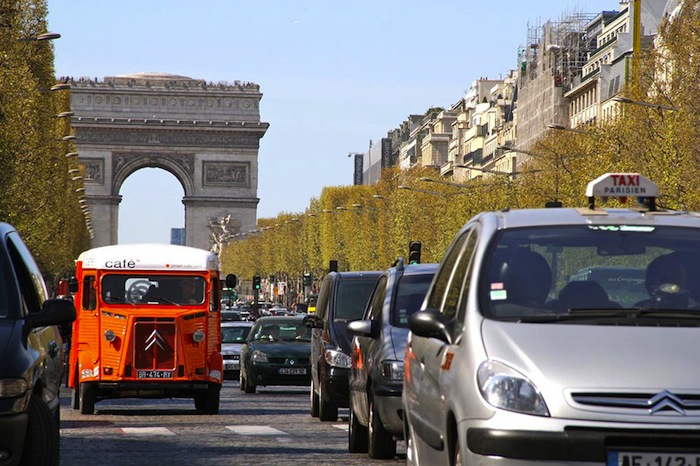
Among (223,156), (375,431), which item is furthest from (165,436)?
(223,156)

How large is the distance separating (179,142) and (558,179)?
74211mm

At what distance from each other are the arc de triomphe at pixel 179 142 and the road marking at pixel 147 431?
11090 cm

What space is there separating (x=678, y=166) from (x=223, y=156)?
87.1 m

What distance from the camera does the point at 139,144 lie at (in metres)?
131

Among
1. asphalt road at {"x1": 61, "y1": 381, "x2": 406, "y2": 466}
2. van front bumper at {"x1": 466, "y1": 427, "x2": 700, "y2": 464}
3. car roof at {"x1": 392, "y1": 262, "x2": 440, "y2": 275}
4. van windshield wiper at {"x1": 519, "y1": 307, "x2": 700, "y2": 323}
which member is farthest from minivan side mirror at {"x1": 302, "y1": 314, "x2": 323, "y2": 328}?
van front bumper at {"x1": 466, "y1": 427, "x2": 700, "y2": 464}

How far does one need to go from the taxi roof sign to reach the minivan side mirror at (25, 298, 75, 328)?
249cm

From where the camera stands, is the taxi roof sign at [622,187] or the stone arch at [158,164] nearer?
the taxi roof sign at [622,187]

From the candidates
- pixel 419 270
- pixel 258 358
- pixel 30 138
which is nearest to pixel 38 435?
pixel 419 270

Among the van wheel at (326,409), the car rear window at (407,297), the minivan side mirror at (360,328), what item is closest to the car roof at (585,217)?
the minivan side mirror at (360,328)

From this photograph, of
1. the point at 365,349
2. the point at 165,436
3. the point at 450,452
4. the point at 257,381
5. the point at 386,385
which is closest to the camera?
the point at 450,452

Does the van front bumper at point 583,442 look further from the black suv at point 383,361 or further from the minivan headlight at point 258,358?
the minivan headlight at point 258,358

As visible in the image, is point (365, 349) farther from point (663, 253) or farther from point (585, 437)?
point (585, 437)

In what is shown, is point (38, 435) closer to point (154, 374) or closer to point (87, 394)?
point (154, 374)

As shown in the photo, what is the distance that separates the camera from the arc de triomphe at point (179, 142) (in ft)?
424
